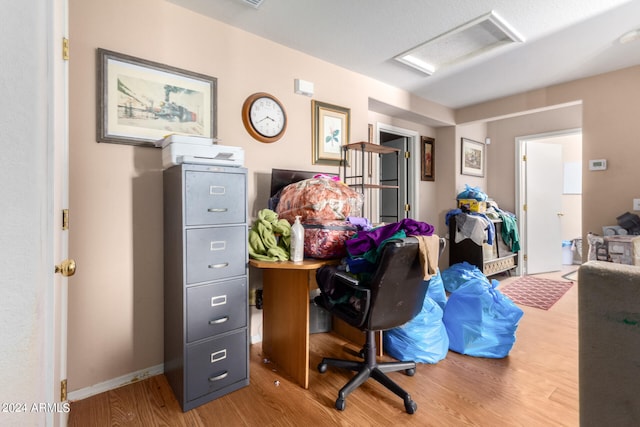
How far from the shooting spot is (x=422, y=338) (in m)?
2.04

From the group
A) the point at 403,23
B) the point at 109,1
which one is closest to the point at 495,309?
the point at 403,23

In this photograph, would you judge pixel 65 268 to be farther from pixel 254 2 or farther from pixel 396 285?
pixel 254 2

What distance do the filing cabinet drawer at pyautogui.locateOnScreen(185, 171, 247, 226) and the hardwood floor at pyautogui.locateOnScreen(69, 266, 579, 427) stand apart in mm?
1046

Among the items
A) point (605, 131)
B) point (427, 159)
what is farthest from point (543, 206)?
point (427, 159)

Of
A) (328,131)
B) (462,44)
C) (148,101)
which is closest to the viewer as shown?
(148,101)

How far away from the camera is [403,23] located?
218cm

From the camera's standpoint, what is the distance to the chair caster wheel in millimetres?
1534

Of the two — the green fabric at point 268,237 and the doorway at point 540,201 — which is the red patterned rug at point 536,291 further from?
the green fabric at point 268,237

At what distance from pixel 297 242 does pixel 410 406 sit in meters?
1.08

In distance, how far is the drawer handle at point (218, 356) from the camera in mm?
1700

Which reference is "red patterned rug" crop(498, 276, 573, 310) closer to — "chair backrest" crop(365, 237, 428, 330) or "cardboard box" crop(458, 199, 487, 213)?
"cardboard box" crop(458, 199, 487, 213)

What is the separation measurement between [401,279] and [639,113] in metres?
3.28

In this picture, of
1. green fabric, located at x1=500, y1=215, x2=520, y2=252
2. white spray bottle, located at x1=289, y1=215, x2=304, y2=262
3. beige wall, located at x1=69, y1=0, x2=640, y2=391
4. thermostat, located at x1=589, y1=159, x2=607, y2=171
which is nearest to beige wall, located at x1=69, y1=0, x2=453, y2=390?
beige wall, located at x1=69, y1=0, x2=640, y2=391

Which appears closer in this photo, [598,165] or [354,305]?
[354,305]
